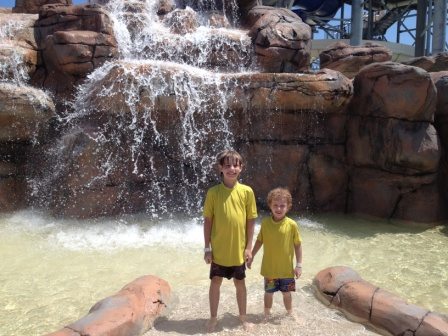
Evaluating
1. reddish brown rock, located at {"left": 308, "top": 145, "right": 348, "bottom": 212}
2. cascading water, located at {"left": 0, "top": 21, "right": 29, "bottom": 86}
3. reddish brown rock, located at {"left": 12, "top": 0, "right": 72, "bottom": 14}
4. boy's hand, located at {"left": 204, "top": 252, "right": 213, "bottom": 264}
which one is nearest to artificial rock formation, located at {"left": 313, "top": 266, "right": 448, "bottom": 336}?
boy's hand, located at {"left": 204, "top": 252, "right": 213, "bottom": 264}

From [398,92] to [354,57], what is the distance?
361 centimetres

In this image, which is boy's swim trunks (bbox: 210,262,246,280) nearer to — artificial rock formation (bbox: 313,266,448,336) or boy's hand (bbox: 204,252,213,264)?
boy's hand (bbox: 204,252,213,264)

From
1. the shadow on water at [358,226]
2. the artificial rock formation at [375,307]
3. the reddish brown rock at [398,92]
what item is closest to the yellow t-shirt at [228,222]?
the artificial rock formation at [375,307]

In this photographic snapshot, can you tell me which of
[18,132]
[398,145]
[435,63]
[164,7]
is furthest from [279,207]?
[435,63]

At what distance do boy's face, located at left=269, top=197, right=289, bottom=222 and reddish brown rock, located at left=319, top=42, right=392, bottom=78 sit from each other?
744 centimetres

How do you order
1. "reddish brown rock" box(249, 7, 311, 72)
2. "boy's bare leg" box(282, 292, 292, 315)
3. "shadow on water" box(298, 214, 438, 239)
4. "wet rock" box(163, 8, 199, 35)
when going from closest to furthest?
1. "boy's bare leg" box(282, 292, 292, 315)
2. "shadow on water" box(298, 214, 438, 239)
3. "reddish brown rock" box(249, 7, 311, 72)
4. "wet rock" box(163, 8, 199, 35)

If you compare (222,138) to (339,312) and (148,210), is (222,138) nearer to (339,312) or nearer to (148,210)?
(148,210)

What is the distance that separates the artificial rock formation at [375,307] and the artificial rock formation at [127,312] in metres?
1.35

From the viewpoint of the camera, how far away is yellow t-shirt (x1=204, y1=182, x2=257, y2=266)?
3.03m

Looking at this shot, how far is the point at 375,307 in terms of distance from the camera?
326cm

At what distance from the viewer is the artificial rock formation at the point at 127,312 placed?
9.10 feet

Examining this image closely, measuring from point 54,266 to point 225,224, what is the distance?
2.42 m

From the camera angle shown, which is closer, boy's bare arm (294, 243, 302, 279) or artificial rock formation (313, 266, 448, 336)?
artificial rock formation (313, 266, 448, 336)

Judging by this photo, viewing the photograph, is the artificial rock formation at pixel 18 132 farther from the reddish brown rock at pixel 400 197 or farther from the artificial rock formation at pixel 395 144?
the reddish brown rock at pixel 400 197
